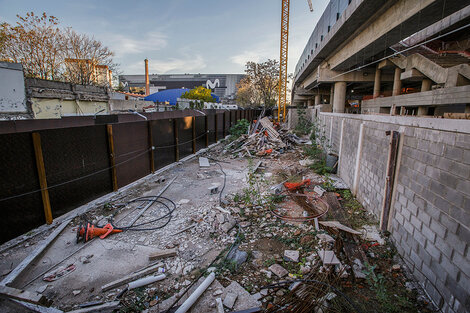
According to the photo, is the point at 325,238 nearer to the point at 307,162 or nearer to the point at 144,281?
the point at 144,281

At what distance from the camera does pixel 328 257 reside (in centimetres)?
355

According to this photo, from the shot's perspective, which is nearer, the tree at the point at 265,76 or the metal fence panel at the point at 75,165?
the metal fence panel at the point at 75,165

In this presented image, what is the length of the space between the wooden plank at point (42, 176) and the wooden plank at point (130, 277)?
2.61 metres

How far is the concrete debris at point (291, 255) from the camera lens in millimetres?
3647

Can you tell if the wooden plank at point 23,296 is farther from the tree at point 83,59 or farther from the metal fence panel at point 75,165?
the tree at point 83,59

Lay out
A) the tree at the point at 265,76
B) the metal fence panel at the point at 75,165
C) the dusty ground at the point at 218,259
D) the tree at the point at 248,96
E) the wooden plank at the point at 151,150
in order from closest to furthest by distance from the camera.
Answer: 1. the dusty ground at the point at 218,259
2. the metal fence panel at the point at 75,165
3. the wooden plank at the point at 151,150
4. the tree at the point at 265,76
5. the tree at the point at 248,96

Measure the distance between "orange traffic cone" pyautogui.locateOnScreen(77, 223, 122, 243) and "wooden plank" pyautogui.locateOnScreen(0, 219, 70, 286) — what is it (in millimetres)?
453

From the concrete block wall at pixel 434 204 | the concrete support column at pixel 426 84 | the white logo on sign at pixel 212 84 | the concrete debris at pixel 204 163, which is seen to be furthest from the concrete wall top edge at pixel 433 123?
the white logo on sign at pixel 212 84

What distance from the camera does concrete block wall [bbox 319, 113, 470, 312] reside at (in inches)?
99.1

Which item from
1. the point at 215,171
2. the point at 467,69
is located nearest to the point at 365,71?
the point at 467,69

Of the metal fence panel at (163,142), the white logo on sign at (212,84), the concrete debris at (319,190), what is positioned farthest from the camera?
the white logo on sign at (212,84)

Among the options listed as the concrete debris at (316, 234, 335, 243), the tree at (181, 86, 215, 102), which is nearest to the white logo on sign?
the tree at (181, 86, 215, 102)

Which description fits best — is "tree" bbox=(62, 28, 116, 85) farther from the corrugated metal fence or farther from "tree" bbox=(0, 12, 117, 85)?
the corrugated metal fence

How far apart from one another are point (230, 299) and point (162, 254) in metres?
1.41
